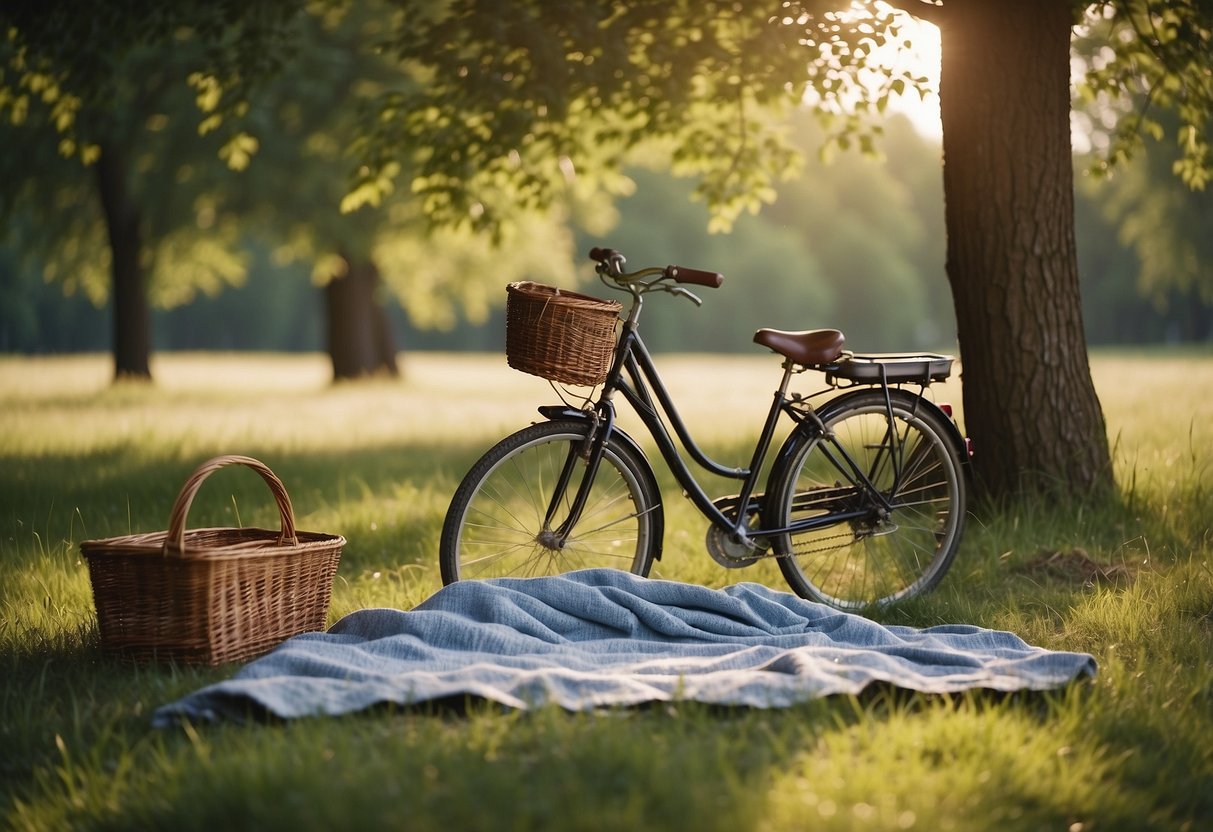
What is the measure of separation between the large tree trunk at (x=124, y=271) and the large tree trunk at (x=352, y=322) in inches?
122

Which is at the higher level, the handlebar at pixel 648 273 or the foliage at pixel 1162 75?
the foliage at pixel 1162 75

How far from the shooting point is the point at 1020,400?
19.3ft

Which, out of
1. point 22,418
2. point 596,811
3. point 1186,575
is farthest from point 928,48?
point 22,418

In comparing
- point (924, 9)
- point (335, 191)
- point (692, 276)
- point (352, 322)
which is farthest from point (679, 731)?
point (352, 322)

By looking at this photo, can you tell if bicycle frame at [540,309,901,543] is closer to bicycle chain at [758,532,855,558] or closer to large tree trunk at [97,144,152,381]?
bicycle chain at [758,532,855,558]

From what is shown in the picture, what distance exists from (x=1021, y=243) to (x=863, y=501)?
1780 mm

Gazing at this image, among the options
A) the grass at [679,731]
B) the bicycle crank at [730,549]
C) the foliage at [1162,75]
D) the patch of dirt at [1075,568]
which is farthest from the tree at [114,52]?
the patch of dirt at [1075,568]

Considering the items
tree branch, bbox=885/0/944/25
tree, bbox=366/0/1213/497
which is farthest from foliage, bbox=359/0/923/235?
tree branch, bbox=885/0/944/25

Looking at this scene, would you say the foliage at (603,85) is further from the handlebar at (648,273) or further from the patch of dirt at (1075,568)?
the patch of dirt at (1075,568)

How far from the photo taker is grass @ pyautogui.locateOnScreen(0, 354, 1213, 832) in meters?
2.62

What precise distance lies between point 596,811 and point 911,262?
6041cm

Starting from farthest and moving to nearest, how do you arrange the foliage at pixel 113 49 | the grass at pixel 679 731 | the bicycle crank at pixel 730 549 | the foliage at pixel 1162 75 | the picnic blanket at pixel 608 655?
the foliage at pixel 113 49
the foliage at pixel 1162 75
the bicycle crank at pixel 730 549
the picnic blanket at pixel 608 655
the grass at pixel 679 731

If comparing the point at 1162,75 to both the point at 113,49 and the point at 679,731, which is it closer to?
the point at 679,731

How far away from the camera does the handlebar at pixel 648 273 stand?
14.4ft
